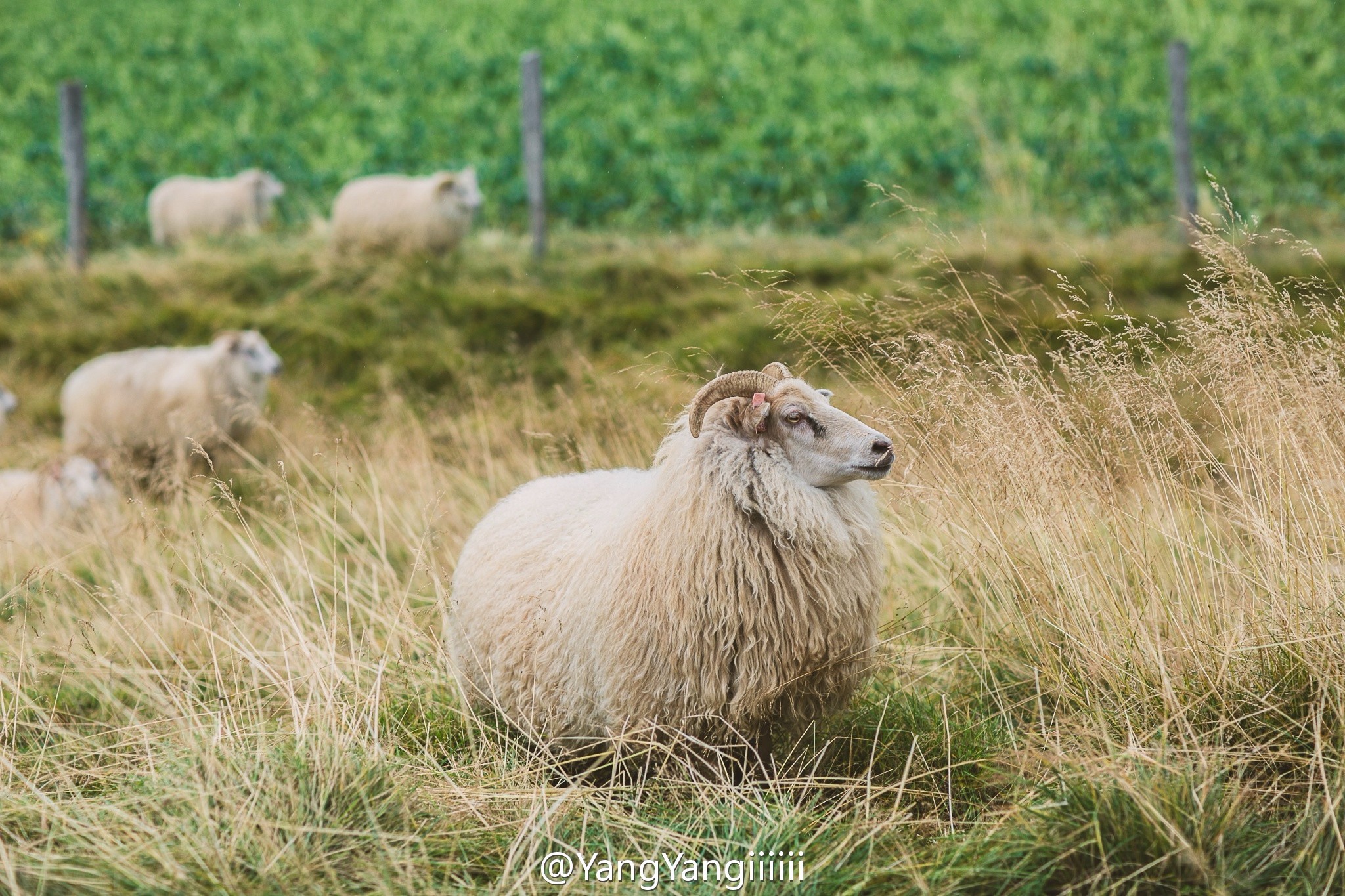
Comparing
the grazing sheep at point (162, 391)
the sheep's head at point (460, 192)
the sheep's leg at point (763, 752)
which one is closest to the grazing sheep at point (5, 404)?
the grazing sheep at point (162, 391)

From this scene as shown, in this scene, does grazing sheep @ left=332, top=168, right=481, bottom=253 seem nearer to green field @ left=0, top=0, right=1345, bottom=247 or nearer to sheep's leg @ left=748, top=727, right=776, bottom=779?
green field @ left=0, top=0, right=1345, bottom=247

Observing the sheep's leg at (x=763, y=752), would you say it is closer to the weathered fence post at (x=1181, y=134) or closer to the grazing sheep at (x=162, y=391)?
the grazing sheep at (x=162, y=391)

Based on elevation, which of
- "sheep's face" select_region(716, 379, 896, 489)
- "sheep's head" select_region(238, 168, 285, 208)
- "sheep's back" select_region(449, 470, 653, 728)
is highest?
"sheep's face" select_region(716, 379, 896, 489)

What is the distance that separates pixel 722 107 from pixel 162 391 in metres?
8.43

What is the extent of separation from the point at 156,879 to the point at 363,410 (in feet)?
20.1

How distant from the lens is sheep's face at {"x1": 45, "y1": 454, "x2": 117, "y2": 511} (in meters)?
7.02

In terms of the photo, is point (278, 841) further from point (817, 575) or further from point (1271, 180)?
point (1271, 180)

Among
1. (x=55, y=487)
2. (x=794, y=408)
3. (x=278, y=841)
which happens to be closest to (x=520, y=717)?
(x=278, y=841)

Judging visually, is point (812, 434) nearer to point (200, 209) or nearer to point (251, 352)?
point (251, 352)

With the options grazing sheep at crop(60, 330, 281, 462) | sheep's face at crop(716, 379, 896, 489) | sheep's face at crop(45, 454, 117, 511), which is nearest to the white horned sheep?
sheep's face at crop(716, 379, 896, 489)

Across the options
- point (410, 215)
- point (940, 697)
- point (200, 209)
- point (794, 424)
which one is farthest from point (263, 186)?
point (940, 697)

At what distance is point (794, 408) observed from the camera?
3.43 m

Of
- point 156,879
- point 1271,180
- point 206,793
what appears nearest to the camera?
point 156,879

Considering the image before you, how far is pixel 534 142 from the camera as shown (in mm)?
11227
